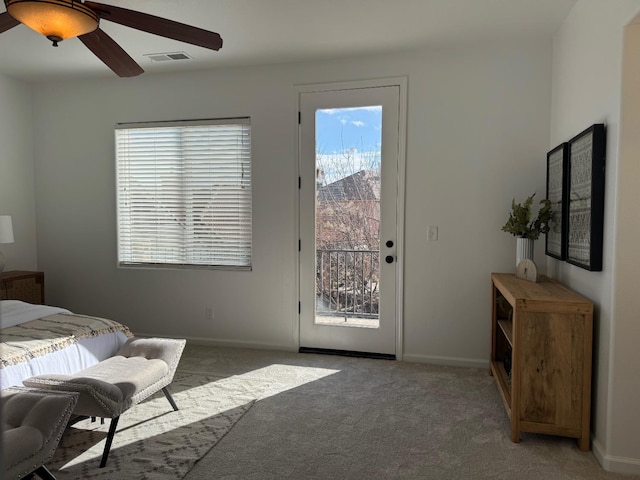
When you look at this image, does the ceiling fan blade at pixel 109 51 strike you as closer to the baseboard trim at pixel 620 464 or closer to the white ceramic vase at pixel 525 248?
the white ceramic vase at pixel 525 248

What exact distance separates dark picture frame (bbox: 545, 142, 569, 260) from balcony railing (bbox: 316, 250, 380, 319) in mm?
1357

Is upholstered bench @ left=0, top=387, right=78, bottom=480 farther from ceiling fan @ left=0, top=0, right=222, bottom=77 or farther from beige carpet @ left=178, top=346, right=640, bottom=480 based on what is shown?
ceiling fan @ left=0, top=0, right=222, bottom=77

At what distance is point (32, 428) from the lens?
181 cm

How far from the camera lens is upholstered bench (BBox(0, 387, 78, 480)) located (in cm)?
169

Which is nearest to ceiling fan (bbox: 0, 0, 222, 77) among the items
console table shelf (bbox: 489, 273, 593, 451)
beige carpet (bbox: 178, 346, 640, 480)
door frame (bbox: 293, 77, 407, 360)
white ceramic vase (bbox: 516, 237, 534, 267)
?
door frame (bbox: 293, 77, 407, 360)

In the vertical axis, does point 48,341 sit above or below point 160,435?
above

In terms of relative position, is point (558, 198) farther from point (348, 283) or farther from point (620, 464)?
point (348, 283)

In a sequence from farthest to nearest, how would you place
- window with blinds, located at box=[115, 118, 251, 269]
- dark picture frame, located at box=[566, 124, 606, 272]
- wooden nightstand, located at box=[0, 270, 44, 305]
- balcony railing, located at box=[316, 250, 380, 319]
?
window with blinds, located at box=[115, 118, 251, 269] → wooden nightstand, located at box=[0, 270, 44, 305] → balcony railing, located at box=[316, 250, 380, 319] → dark picture frame, located at box=[566, 124, 606, 272]

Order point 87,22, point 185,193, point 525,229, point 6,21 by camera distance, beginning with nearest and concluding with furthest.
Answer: point 87,22, point 6,21, point 525,229, point 185,193

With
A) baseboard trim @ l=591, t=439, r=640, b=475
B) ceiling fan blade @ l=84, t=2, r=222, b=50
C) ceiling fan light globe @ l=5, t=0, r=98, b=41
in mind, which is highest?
ceiling fan blade @ l=84, t=2, r=222, b=50

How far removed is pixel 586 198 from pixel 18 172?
4.96 meters

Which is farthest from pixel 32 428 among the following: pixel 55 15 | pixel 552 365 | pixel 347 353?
pixel 347 353

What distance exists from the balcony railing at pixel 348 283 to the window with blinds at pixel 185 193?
758mm

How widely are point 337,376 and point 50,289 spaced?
10.7 ft
